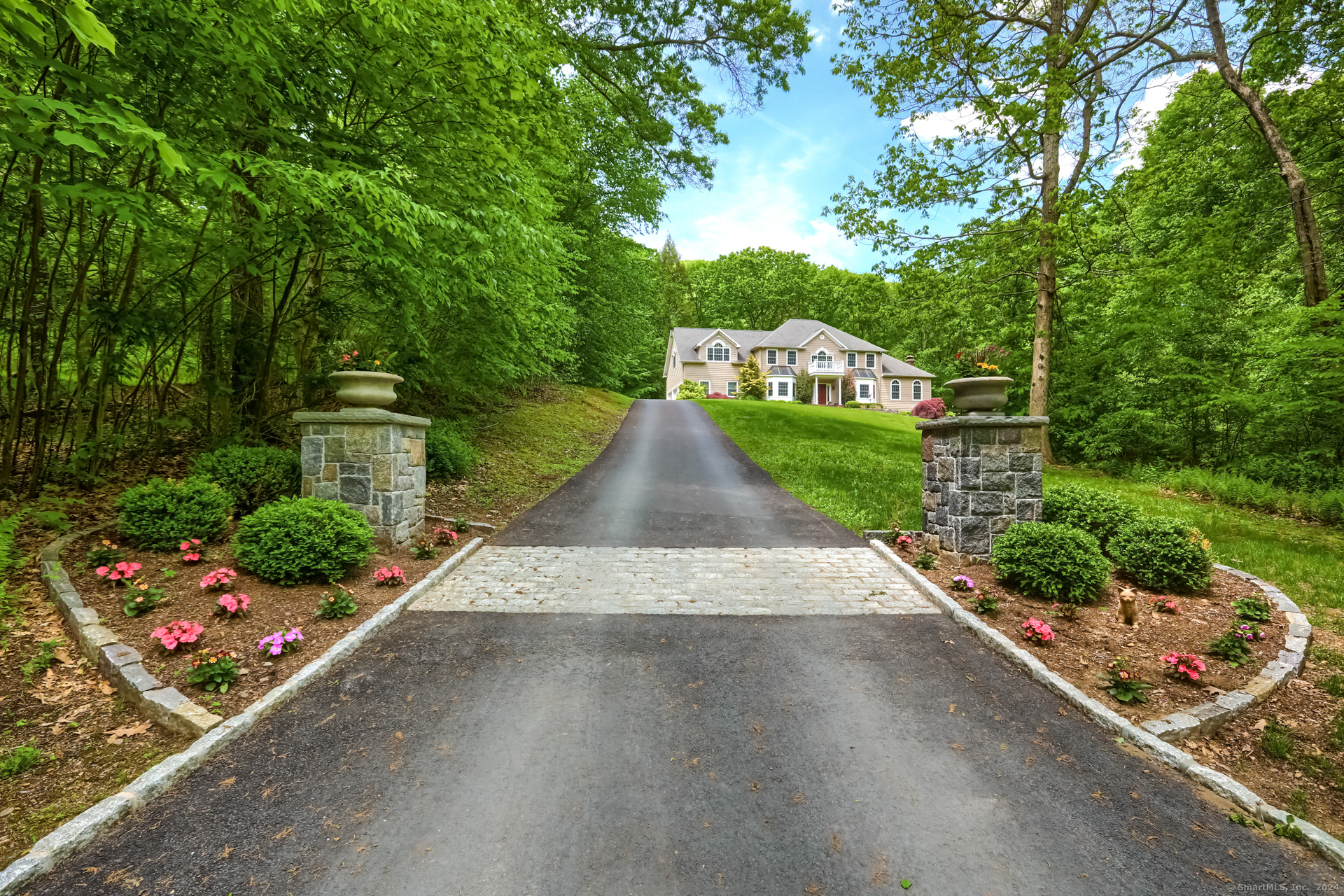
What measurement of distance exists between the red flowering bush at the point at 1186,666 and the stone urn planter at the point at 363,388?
23.7 ft

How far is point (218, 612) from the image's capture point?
12.7 feet

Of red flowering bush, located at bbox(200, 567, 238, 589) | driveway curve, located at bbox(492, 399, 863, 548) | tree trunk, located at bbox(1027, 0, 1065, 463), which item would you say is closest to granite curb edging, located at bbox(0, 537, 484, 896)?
red flowering bush, located at bbox(200, 567, 238, 589)

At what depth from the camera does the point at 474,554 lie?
20.3ft

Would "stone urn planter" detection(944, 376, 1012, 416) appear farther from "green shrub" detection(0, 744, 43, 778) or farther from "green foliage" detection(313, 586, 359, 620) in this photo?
"green shrub" detection(0, 744, 43, 778)

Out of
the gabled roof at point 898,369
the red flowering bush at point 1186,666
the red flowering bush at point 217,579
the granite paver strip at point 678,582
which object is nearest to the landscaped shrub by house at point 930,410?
the gabled roof at point 898,369

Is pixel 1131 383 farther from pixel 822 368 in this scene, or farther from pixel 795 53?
pixel 822 368

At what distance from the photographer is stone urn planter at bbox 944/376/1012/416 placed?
564cm

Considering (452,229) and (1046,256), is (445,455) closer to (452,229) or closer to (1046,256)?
(452,229)

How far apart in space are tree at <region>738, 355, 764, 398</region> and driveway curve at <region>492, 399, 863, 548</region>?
69.5 ft

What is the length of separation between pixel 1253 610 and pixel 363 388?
28.3 ft

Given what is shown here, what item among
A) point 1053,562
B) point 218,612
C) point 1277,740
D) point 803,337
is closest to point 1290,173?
point 1053,562

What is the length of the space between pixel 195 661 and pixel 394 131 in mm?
5715

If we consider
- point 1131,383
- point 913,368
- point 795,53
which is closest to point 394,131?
point 795,53

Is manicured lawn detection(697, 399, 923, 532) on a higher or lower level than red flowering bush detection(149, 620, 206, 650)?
higher
